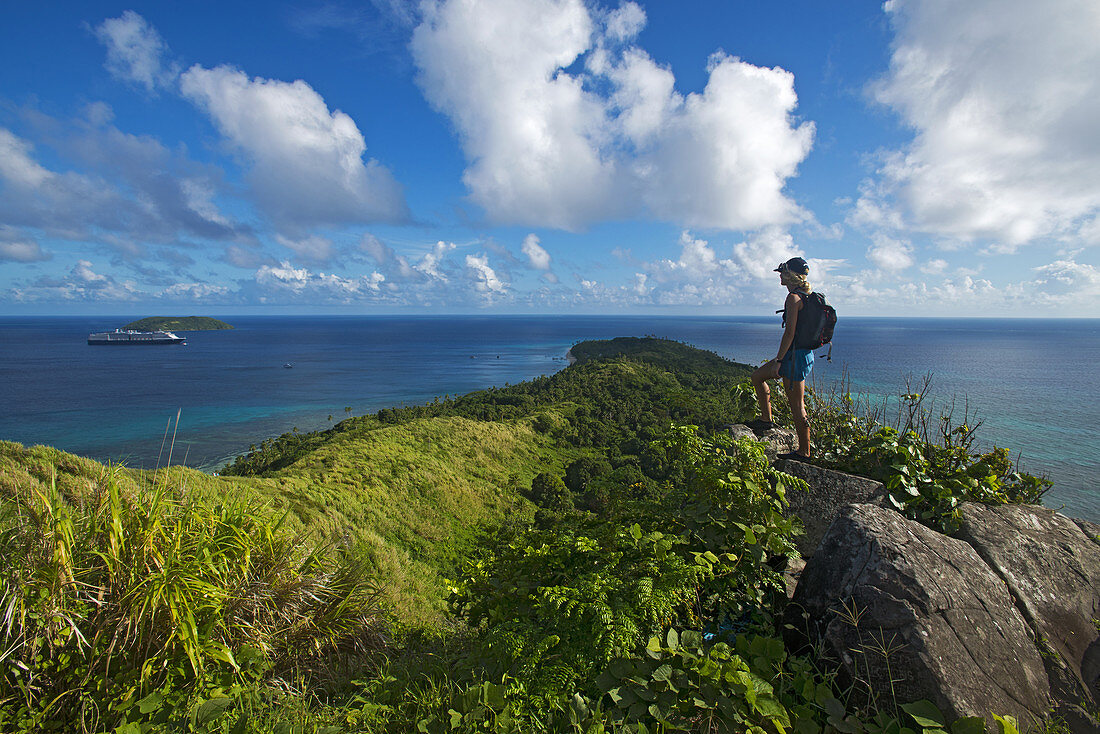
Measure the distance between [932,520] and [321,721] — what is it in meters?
5.54

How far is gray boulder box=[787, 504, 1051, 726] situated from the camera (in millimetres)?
2945

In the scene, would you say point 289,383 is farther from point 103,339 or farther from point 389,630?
point 103,339

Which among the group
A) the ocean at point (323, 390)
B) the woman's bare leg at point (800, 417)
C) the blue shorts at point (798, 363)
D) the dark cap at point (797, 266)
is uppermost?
the dark cap at point (797, 266)

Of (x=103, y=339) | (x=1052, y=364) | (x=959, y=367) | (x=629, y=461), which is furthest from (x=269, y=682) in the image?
(x=103, y=339)

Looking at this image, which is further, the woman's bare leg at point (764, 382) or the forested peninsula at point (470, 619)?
the woman's bare leg at point (764, 382)

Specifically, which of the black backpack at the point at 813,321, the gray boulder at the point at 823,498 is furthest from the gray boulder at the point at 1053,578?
the black backpack at the point at 813,321

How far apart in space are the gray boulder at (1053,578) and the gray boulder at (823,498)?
2.59 ft

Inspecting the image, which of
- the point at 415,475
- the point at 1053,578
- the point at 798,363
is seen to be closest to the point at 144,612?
the point at 798,363

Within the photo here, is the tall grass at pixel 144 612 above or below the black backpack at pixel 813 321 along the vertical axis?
below

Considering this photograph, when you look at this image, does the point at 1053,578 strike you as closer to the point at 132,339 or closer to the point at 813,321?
the point at 813,321

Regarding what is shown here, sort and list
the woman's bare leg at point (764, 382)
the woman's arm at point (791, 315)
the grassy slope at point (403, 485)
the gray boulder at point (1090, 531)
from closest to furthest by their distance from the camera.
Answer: the gray boulder at point (1090, 531) → the woman's arm at point (791, 315) → the woman's bare leg at point (764, 382) → the grassy slope at point (403, 485)

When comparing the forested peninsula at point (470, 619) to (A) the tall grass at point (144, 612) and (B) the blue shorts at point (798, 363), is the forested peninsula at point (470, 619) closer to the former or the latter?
(A) the tall grass at point (144, 612)

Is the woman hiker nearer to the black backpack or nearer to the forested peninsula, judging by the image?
the black backpack

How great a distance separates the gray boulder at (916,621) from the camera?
2945mm
